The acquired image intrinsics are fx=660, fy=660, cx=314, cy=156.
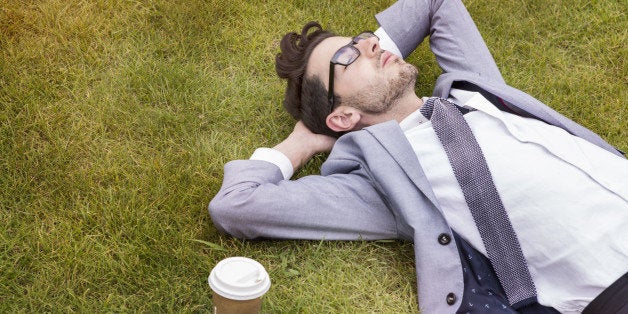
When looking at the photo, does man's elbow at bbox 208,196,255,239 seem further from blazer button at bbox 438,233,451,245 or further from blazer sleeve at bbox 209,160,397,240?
blazer button at bbox 438,233,451,245

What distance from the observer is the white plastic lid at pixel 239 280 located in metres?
2.36

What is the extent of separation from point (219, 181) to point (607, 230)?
6.51 feet

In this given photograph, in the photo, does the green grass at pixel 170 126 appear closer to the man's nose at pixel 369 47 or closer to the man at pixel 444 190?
the man at pixel 444 190

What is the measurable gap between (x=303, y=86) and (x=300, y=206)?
0.98 m

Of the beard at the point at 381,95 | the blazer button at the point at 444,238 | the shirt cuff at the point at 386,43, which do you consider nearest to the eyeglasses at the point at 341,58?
the beard at the point at 381,95

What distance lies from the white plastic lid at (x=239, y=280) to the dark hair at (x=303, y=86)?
1.56m

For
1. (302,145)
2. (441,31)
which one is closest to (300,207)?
(302,145)

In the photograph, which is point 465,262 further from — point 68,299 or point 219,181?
point 68,299

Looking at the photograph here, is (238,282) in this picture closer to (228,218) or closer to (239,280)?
(239,280)

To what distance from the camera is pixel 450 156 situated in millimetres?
3271

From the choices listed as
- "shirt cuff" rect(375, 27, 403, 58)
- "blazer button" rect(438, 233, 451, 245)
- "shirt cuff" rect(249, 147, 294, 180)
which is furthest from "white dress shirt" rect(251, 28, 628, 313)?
"shirt cuff" rect(375, 27, 403, 58)

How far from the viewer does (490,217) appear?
3.14 m

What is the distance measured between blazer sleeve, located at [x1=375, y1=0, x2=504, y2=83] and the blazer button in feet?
4.28

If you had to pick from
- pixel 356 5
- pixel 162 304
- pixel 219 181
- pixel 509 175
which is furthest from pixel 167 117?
pixel 509 175
